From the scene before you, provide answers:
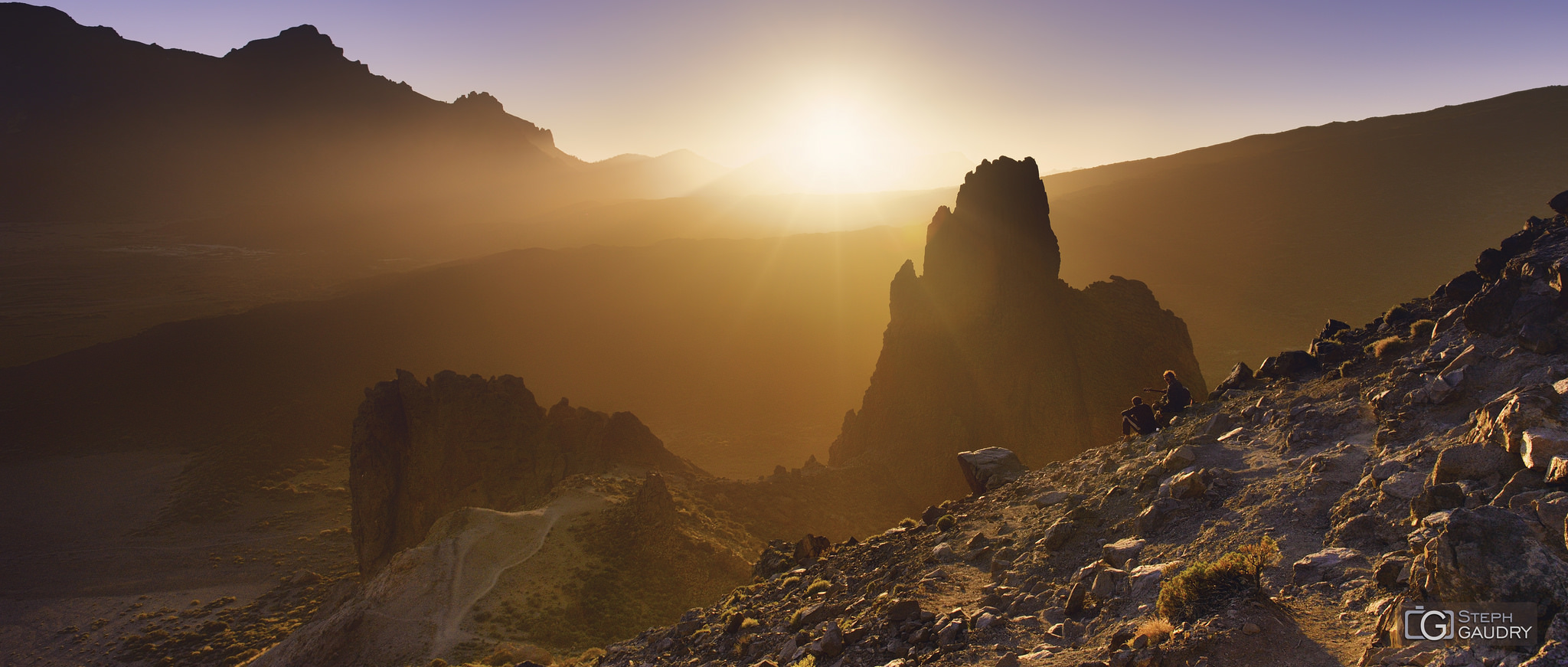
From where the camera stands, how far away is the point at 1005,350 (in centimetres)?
3769

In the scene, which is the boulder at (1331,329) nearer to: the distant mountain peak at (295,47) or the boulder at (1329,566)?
the boulder at (1329,566)

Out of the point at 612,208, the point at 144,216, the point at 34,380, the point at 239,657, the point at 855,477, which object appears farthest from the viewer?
the point at 612,208

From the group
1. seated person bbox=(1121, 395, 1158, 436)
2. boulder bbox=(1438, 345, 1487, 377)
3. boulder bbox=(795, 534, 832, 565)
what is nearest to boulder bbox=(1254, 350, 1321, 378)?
seated person bbox=(1121, 395, 1158, 436)

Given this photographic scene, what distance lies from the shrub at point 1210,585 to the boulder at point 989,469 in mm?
10881

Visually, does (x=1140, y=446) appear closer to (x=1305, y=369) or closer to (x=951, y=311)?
(x=1305, y=369)

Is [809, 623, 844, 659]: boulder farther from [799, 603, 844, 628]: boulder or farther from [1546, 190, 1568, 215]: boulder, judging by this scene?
[1546, 190, 1568, 215]: boulder

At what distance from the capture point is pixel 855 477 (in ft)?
123

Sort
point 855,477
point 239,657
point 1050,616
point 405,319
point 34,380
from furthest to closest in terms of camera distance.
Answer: point 405,319, point 34,380, point 855,477, point 239,657, point 1050,616

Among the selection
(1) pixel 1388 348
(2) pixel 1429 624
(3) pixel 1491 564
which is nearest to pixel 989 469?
(1) pixel 1388 348

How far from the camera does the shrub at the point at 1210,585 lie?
7727 mm

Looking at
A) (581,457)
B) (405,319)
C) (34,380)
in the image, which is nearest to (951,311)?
(581,457)

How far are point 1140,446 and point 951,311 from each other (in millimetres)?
23525

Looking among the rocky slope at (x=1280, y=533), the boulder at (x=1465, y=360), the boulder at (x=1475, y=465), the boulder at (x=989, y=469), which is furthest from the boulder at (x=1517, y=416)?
the boulder at (x=989, y=469)

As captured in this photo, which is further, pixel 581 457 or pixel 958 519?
pixel 581 457
